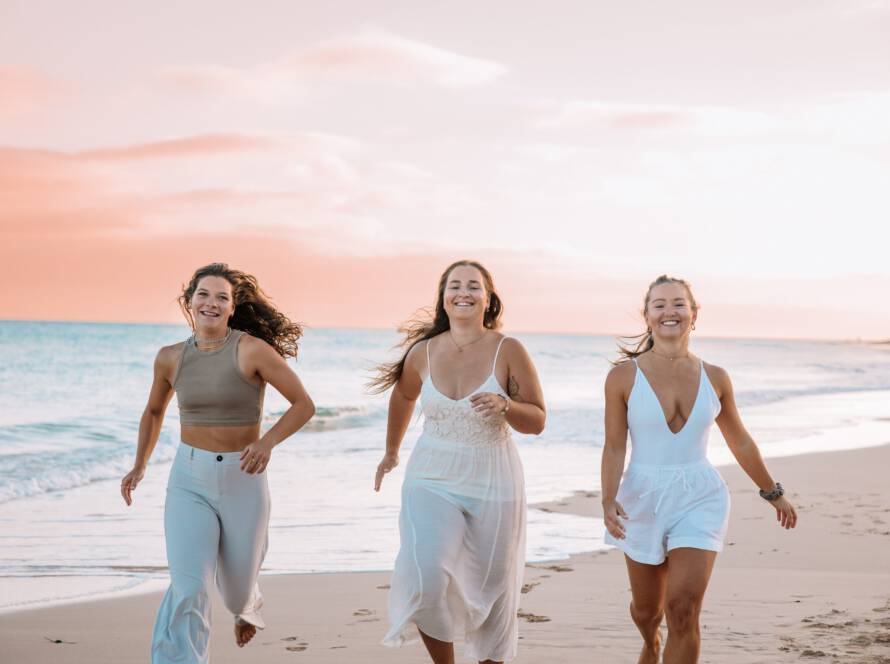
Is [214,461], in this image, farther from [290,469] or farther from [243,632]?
[290,469]

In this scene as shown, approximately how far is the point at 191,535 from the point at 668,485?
216 centimetres

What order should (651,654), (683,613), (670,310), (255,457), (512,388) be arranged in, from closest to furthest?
(683,613), (255,457), (651,654), (670,310), (512,388)

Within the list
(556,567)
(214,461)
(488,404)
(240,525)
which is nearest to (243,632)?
(240,525)

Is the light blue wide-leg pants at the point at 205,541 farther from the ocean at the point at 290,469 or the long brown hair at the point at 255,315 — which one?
the ocean at the point at 290,469

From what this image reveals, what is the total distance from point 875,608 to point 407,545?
3.66m

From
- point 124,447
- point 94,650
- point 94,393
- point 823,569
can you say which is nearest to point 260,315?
point 94,650

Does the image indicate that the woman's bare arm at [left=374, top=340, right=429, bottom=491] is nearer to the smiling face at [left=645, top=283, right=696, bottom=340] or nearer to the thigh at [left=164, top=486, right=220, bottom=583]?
the thigh at [left=164, top=486, right=220, bottom=583]

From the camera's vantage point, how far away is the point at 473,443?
5.27 meters

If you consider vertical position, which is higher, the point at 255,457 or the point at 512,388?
the point at 512,388

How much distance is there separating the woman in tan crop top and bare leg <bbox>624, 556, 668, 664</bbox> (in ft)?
5.54

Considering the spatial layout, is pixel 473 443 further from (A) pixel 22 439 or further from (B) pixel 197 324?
(A) pixel 22 439

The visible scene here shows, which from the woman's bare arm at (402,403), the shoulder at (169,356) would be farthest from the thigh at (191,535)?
the woman's bare arm at (402,403)

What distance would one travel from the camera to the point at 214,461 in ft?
17.0

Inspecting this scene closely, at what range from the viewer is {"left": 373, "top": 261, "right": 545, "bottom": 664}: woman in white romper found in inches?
200
